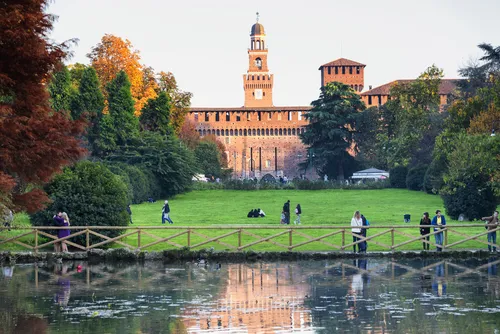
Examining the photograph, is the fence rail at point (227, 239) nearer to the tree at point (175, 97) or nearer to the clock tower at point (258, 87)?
the tree at point (175, 97)

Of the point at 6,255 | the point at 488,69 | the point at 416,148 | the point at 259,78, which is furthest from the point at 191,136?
the point at 6,255

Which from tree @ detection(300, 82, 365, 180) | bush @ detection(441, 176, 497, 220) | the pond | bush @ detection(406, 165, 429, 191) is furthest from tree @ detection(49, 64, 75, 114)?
tree @ detection(300, 82, 365, 180)

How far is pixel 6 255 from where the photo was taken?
22.3m

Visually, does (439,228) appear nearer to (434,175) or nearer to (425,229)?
(425,229)

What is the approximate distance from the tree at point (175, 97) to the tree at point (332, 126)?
13.4 metres

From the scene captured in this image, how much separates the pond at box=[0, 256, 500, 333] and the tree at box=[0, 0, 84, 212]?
226 centimetres

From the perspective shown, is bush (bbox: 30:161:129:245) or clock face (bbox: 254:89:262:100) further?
clock face (bbox: 254:89:262:100)

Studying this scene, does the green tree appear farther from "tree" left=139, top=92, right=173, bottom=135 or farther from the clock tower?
the clock tower

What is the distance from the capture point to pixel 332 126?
7262 cm

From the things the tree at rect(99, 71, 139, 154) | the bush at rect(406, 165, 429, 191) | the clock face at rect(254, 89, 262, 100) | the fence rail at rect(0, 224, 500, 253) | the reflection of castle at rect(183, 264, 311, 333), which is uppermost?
the clock face at rect(254, 89, 262, 100)

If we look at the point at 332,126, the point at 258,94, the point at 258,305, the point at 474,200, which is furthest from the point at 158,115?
the point at 258,94

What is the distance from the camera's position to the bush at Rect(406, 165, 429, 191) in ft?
183

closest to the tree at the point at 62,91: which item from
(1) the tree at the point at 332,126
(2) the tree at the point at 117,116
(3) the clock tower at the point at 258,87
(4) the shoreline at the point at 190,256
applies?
(2) the tree at the point at 117,116

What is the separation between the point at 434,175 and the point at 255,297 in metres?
35.1
